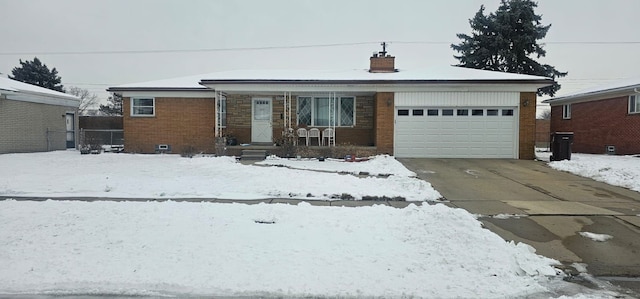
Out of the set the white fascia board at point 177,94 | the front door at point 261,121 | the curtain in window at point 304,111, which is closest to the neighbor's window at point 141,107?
the white fascia board at point 177,94

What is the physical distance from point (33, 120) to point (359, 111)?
16.4 metres

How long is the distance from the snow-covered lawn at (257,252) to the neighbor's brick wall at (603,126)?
17.9m

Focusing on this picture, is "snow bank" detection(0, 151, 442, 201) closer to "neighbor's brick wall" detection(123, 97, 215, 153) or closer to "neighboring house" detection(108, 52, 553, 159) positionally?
"neighboring house" detection(108, 52, 553, 159)

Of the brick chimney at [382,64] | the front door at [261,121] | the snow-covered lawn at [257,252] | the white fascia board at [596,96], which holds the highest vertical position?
the brick chimney at [382,64]

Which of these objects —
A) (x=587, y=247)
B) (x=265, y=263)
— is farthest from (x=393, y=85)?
(x=265, y=263)

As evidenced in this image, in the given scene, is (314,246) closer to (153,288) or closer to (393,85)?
(153,288)

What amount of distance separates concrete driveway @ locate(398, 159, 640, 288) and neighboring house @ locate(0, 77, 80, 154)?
730 inches

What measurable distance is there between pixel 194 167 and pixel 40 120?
1291 centimetres

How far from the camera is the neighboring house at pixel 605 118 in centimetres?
1838

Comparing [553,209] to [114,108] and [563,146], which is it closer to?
[563,146]

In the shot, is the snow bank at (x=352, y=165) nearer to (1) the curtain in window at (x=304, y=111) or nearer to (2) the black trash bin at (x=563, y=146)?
(1) the curtain in window at (x=304, y=111)

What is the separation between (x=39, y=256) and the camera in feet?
15.2

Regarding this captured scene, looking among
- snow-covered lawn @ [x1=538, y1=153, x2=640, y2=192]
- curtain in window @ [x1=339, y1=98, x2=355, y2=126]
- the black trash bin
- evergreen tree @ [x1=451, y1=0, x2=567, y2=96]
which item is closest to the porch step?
curtain in window @ [x1=339, y1=98, x2=355, y2=126]

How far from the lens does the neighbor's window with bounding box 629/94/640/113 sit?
717 inches
